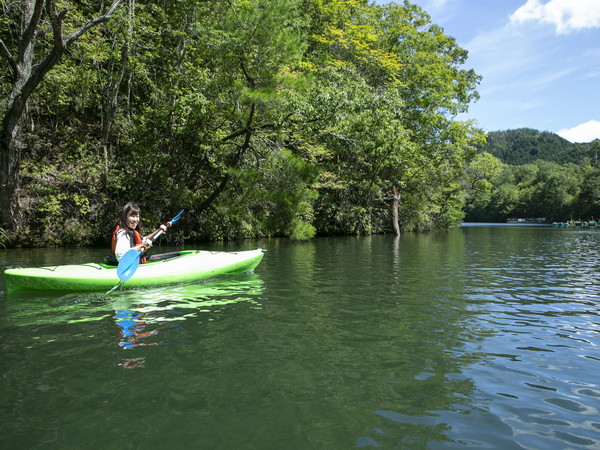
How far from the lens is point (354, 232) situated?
80.3 ft

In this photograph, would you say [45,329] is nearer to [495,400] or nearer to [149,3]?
[495,400]

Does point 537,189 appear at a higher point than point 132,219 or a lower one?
higher

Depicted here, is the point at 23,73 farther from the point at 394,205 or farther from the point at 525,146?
the point at 525,146

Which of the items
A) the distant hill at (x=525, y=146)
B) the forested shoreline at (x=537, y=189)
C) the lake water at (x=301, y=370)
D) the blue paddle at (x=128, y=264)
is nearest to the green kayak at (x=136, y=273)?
the blue paddle at (x=128, y=264)

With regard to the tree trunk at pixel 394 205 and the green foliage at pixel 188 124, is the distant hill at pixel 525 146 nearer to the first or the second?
the tree trunk at pixel 394 205

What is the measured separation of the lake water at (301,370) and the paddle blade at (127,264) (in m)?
0.31

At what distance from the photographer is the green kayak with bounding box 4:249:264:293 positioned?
6195mm

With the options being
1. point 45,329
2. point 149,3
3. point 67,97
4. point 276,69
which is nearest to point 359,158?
point 276,69

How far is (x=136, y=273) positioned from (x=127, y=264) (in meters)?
0.30

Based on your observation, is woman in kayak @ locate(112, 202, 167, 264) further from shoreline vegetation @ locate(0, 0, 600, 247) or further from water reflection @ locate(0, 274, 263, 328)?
shoreline vegetation @ locate(0, 0, 600, 247)

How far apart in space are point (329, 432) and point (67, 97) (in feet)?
52.1

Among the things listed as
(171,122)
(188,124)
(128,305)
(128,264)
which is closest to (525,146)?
(188,124)

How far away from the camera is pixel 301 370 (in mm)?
3428

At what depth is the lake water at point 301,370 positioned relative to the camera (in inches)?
98.0
